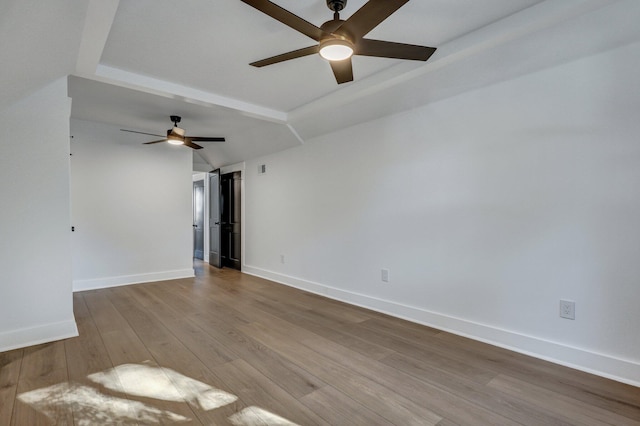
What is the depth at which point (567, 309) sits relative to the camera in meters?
2.41

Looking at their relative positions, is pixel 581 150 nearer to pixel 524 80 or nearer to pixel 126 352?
pixel 524 80

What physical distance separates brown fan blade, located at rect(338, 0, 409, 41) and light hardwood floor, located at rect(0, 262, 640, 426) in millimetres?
2220

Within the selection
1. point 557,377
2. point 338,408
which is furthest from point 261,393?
point 557,377

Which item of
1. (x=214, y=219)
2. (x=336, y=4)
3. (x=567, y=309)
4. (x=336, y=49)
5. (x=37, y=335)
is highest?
(x=336, y=4)

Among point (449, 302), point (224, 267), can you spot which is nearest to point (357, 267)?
point (449, 302)

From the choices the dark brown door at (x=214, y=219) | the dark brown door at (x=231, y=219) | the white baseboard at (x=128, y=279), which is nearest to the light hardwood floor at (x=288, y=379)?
the white baseboard at (x=128, y=279)

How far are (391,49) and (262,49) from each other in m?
1.21

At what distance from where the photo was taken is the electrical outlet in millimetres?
2383

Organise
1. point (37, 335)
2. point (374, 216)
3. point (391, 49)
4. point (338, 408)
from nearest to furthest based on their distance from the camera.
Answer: point (338, 408), point (391, 49), point (37, 335), point (374, 216)

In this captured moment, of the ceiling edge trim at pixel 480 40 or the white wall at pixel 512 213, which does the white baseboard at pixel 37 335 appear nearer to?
the white wall at pixel 512 213

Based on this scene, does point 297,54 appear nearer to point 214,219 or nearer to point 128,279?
point 128,279

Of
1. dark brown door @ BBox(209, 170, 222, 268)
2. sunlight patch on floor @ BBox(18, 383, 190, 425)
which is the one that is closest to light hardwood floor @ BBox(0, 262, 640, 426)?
sunlight patch on floor @ BBox(18, 383, 190, 425)

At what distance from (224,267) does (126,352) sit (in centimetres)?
423

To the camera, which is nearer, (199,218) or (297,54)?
(297,54)
